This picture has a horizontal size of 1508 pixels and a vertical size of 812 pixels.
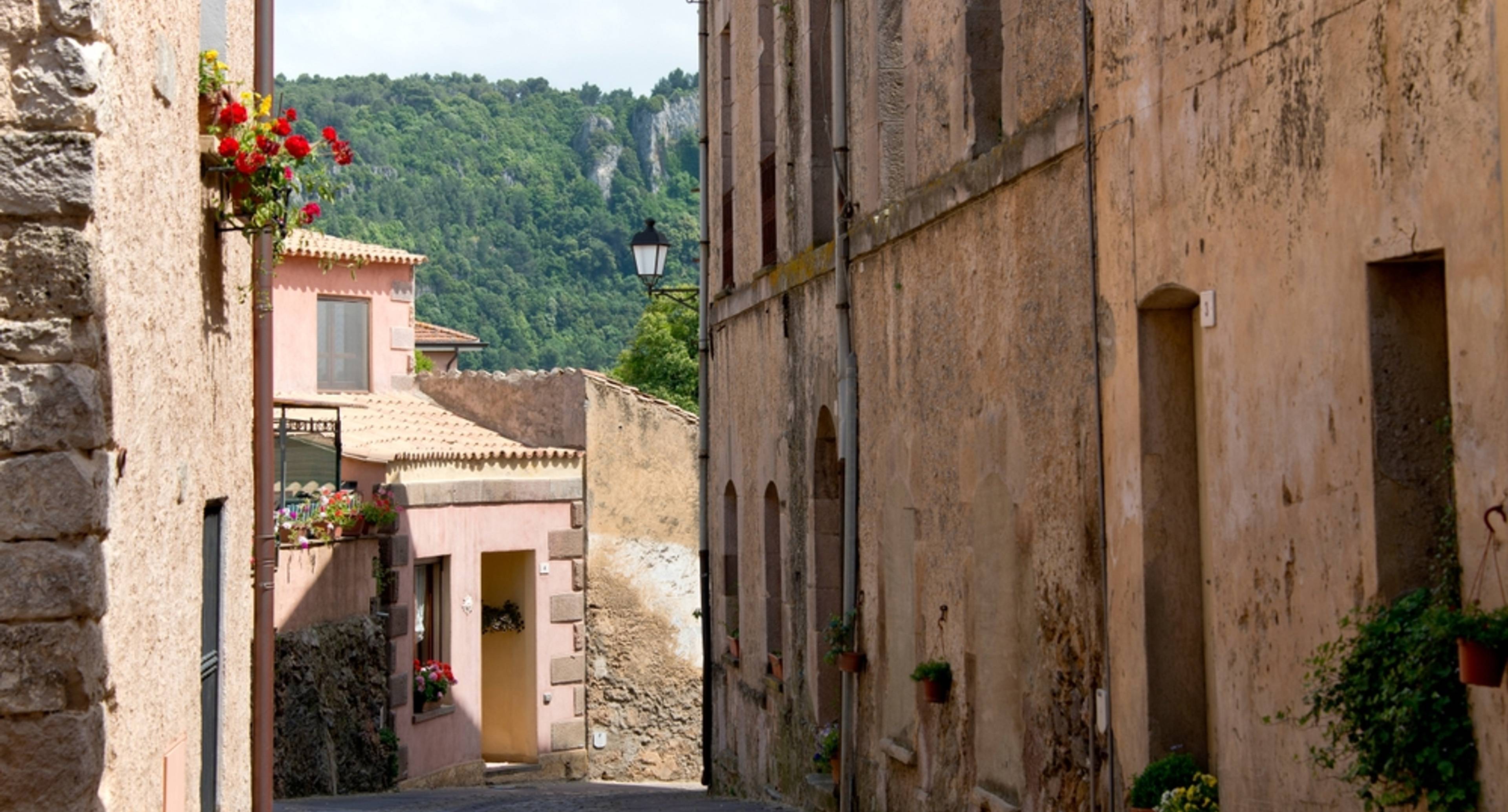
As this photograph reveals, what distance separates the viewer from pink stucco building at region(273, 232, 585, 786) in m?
19.3

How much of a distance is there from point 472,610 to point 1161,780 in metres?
16.0

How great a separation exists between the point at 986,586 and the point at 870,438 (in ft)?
7.18

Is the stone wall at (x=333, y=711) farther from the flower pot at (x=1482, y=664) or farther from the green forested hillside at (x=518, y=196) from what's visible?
the green forested hillside at (x=518, y=196)

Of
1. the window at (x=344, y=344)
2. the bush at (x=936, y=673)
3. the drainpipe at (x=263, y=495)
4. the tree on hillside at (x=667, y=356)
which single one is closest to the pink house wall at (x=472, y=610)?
the window at (x=344, y=344)

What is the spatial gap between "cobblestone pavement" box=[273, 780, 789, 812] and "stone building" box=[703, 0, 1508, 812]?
1592 mm

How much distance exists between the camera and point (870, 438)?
1059cm

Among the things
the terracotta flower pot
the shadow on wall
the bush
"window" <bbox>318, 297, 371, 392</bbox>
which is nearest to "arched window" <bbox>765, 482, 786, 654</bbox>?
the terracotta flower pot

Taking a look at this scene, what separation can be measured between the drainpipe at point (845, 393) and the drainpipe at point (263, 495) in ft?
12.8

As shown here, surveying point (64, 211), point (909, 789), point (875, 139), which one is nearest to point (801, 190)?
point (875, 139)

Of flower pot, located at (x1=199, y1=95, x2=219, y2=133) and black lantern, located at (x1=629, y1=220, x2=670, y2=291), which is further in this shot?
black lantern, located at (x1=629, y1=220, x2=670, y2=291)

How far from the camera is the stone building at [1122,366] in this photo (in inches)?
196

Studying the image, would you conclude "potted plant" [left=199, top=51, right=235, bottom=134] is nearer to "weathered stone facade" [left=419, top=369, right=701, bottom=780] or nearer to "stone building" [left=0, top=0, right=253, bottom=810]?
"stone building" [left=0, top=0, right=253, bottom=810]

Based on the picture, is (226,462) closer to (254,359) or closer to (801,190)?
(254,359)

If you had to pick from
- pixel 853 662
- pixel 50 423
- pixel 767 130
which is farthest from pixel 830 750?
pixel 50 423
